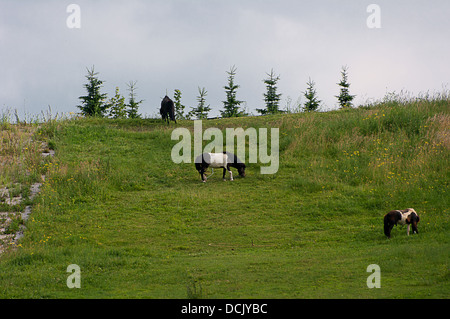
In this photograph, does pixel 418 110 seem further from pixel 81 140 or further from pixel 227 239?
pixel 81 140

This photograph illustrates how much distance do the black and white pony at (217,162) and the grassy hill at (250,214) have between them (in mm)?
655

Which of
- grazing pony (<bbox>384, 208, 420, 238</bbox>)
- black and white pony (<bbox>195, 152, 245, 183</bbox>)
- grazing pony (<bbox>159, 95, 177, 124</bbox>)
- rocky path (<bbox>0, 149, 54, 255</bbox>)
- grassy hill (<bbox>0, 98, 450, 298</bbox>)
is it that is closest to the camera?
grassy hill (<bbox>0, 98, 450, 298</bbox>)

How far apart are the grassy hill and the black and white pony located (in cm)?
65

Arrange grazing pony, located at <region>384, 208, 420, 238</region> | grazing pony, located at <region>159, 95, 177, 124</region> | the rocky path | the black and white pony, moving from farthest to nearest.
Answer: grazing pony, located at <region>159, 95, 177, 124</region>
the black and white pony
the rocky path
grazing pony, located at <region>384, 208, 420, 238</region>

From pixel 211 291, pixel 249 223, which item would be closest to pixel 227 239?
pixel 249 223

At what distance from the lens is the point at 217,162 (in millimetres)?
21562

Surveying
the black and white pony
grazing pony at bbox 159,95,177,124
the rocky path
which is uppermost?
grazing pony at bbox 159,95,177,124

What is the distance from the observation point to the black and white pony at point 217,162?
70.6 ft

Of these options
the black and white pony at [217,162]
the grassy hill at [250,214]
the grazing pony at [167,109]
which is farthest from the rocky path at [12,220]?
the grazing pony at [167,109]

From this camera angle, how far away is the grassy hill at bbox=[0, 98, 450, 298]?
10.8 m

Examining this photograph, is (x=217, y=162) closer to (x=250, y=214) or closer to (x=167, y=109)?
(x=250, y=214)

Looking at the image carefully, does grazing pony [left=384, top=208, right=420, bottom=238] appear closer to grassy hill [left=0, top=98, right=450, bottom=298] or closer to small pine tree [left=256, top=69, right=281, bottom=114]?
grassy hill [left=0, top=98, right=450, bottom=298]

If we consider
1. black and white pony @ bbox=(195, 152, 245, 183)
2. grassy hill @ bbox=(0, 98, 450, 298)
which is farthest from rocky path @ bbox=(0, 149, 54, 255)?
black and white pony @ bbox=(195, 152, 245, 183)

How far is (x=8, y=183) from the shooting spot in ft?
65.8
